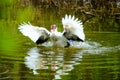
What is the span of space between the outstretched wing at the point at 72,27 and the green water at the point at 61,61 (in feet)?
0.99

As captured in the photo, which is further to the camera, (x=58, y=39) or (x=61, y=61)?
(x=58, y=39)

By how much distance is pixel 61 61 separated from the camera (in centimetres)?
981

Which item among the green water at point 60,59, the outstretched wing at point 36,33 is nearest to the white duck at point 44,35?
the outstretched wing at point 36,33

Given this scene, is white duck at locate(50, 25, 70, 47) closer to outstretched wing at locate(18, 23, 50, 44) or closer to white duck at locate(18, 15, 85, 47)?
white duck at locate(18, 15, 85, 47)

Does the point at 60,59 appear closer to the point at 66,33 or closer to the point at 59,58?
the point at 59,58

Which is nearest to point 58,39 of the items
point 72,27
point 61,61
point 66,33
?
point 66,33

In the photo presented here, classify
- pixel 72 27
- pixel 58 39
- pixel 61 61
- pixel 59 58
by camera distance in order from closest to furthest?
pixel 61 61
pixel 59 58
pixel 72 27
pixel 58 39

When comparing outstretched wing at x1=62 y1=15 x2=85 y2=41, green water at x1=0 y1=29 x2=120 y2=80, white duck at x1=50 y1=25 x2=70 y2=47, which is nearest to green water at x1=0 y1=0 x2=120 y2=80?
green water at x1=0 y1=29 x2=120 y2=80

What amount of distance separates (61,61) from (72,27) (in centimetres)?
248

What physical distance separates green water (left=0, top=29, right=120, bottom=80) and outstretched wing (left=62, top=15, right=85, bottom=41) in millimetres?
301

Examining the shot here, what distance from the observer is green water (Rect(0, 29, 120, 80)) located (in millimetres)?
8172

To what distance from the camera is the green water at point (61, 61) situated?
322 inches

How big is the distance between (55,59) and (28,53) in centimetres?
113

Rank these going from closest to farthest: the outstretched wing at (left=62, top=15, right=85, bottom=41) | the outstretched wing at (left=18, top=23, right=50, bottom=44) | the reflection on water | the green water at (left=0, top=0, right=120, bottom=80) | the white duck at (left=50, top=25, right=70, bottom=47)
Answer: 1. the green water at (left=0, top=0, right=120, bottom=80)
2. the reflection on water
3. the outstretched wing at (left=62, top=15, right=85, bottom=41)
4. the white duck at (left=50, top=25, right=70, bottom=47)
5. the outstretched wing at (left=18, top=23, right=50, bottom=44)
